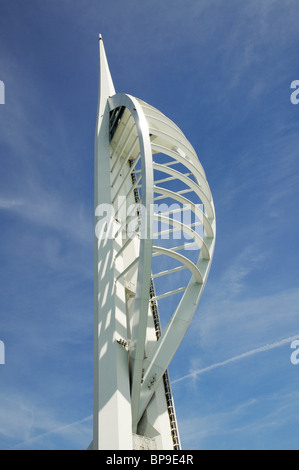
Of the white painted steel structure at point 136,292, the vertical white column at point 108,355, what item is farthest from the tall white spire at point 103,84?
the vertical white column at point 108,355

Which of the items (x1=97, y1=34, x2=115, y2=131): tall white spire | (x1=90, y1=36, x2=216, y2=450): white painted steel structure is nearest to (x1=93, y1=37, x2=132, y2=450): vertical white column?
(x1=90, y1=36, x2=216, y2=450): white painted steel structure

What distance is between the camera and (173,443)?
1656 centimetres

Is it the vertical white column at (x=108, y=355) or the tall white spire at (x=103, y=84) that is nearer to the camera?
the vertical white column at (x=108, y=355)

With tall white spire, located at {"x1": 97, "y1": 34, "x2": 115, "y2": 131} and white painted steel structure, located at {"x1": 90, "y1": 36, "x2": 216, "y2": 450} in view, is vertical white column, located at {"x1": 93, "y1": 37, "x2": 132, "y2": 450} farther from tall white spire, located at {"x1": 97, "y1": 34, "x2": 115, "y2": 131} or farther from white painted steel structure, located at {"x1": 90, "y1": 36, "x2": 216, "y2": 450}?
tall white spire, located at {"x1": 97, "y1": 34, "x2": 115, "y2": 131}

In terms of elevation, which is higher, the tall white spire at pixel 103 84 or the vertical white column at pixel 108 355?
the tall white spire at pixel 103 84

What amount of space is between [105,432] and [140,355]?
287 cm

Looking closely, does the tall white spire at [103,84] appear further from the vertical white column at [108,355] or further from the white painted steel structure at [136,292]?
the vertical white column at [108,355]

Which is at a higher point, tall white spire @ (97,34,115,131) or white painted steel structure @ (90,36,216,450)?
tall white spire @ (97,34,115,131)

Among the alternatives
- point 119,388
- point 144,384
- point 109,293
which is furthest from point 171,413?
point 109,293

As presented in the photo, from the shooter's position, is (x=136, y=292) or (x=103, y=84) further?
(x=103, y=84)

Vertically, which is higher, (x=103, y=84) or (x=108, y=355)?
(x=103, y=84)

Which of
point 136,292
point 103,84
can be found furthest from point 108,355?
point 103,84

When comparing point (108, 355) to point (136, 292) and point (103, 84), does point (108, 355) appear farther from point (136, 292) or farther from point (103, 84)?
point (103, 84)

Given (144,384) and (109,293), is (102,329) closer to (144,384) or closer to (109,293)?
(109,293)
